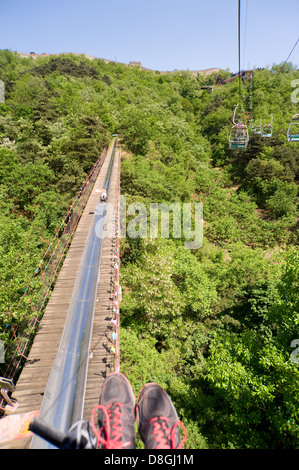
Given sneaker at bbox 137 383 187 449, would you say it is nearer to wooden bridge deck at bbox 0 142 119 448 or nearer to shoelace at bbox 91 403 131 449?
shoelace at bbox 91 403 131 449

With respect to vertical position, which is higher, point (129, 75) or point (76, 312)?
point (129, 75)

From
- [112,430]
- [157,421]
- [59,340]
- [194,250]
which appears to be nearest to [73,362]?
[59,340]

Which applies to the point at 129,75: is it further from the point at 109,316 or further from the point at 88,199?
the point at 109,316

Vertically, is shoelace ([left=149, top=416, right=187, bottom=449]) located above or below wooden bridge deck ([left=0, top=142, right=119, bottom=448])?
above

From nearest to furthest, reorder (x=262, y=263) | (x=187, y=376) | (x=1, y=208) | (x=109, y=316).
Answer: (x=109, y=316), (x=187, y=376), (x=262, y=263), (x=1, y=208)

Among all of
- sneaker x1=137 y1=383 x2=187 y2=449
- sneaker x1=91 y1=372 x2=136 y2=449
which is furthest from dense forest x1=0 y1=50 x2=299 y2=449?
sneaker x1=91 y1=372 x2=136 y2=449

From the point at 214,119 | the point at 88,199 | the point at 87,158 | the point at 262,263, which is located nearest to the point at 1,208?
the point at 88,199

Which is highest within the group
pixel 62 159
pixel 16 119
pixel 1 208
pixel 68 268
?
pixel 16 119
